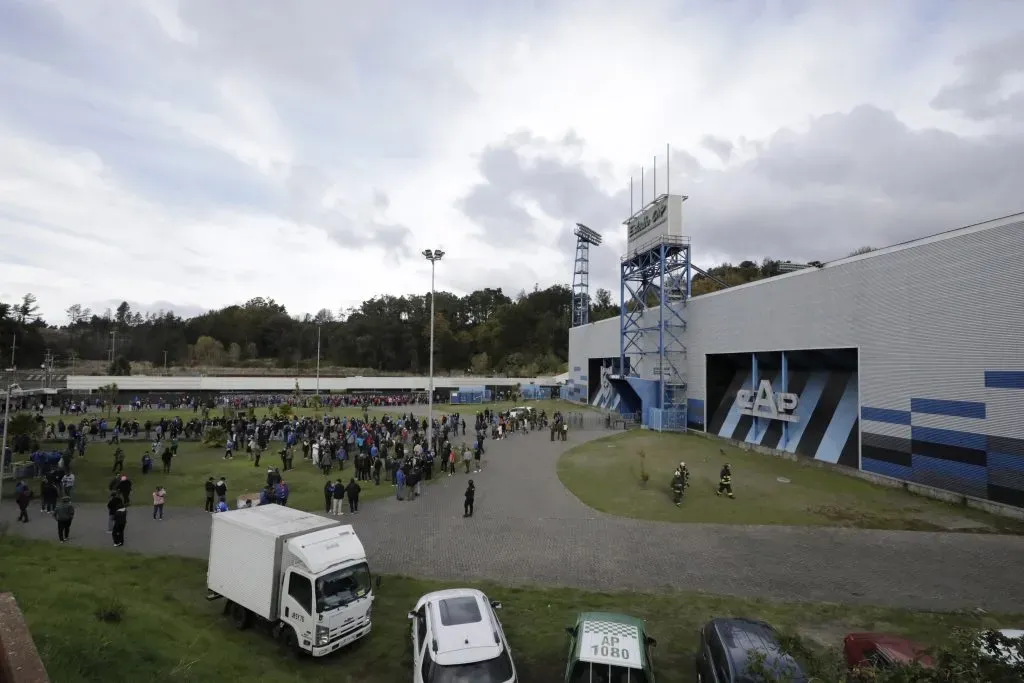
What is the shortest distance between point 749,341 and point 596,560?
65.6ft

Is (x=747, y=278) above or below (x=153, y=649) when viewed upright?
above

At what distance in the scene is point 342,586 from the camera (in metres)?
8.91

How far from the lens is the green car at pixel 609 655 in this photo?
6809 mm

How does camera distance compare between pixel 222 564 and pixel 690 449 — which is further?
pixel 690 449

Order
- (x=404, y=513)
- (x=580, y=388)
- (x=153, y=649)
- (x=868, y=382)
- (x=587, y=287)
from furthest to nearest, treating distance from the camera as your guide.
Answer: (x=587, y=287) → (x=580, y=388) → (x=868, y=382) → (x=404, y=513) → (x=153, y=649)

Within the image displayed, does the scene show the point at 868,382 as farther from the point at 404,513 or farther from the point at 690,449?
the point at 404,513

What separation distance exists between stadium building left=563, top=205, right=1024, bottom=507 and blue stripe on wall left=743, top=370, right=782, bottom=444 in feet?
0.28

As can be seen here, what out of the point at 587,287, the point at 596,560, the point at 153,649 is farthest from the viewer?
the point at 587,287

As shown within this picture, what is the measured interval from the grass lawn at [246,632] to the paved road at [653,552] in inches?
35.0

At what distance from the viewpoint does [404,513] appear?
57.3 ft

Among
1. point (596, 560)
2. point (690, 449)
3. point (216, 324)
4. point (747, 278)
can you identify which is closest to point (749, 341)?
point (690, 449)

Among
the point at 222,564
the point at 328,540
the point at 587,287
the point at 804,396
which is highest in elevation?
the point at 587,287

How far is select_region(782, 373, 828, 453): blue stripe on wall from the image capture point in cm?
2494

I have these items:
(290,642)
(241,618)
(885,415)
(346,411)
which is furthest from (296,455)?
(885,415)
